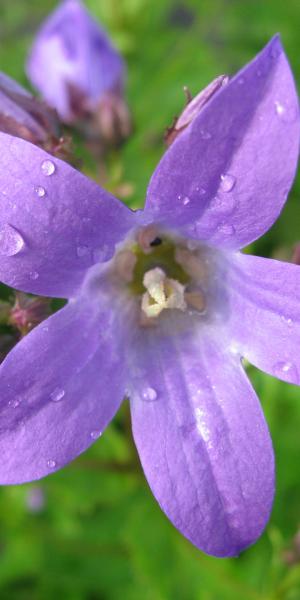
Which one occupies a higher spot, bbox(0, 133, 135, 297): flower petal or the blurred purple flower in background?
the blurred purple flower in background

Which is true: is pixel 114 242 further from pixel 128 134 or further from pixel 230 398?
pixel 128 134

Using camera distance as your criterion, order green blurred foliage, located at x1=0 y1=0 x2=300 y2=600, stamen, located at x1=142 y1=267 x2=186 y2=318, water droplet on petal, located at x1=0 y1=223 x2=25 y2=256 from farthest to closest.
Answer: green blurred foliage, located at x1=0 y1=0 x2=300 y2=600
stamen, located at x1=142 y1=267 x2=186 y2=318
water droplet on petal, located at x1=0 y1=223 x2=25 y2=256

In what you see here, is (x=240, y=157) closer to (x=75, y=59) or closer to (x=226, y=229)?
(x=226, y=229)

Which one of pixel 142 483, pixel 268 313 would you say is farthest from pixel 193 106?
pixel 142 483

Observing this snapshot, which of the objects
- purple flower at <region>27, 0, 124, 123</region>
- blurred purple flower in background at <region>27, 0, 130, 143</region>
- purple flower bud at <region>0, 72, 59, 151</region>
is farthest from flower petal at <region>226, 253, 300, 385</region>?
purple flower at <region>27, 0, 124, 123</region>

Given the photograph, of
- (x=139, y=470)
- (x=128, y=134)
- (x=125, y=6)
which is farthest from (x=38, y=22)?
(x=139, y=470)

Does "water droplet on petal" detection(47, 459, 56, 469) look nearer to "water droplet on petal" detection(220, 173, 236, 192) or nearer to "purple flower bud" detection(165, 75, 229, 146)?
"water droplet on petal" detection(220, 173, 236, 192)

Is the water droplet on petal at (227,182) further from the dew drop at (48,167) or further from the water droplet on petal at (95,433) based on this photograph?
the water droplet on petal at (95,433)
